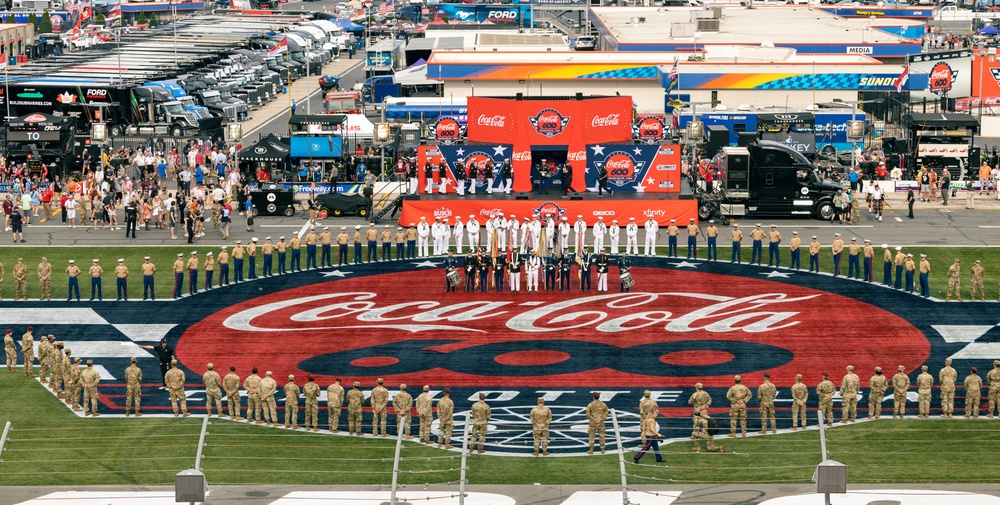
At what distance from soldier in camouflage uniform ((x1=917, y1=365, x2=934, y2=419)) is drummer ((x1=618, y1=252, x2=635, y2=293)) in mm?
12855

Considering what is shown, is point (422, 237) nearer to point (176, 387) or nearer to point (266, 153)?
point (266, 153)

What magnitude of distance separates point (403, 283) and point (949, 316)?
632 inches

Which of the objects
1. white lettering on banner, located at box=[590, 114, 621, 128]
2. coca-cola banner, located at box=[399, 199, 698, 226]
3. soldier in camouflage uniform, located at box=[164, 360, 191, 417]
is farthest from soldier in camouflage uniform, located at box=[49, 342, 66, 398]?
white lettering on banner, located at box=[590, 114, 621, 128]

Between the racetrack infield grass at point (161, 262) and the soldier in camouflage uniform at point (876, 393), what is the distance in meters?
12.2

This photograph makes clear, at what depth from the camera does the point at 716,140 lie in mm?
63812

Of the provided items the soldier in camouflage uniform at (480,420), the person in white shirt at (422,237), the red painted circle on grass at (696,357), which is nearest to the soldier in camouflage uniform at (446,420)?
the soldier in camouflage uniform at (480,420)

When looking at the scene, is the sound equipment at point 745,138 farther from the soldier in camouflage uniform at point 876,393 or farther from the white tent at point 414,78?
the white tent at point 414,78

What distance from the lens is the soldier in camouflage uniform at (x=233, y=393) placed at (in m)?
32.7

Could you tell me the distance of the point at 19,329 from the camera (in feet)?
133

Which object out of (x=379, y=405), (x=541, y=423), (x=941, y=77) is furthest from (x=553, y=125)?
(x=541, y=423)

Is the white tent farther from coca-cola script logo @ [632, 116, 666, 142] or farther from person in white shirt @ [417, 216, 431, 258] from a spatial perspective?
person in white shirt @ [417, 216, 431, 258]

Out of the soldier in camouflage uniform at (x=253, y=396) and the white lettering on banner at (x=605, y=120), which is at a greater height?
the white lettering on banner at (x=605, y=120)

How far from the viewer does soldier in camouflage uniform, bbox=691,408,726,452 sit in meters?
30.2

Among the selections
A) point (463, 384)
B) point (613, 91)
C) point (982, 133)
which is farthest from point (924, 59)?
point (463, 384)
